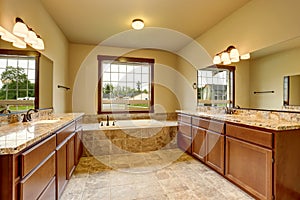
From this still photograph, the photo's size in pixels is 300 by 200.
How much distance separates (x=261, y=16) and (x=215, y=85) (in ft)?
4.54

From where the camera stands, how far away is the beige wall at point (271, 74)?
6.60 feet

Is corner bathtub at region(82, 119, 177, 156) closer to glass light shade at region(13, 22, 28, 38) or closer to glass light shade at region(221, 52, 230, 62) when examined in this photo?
glass light shade at region(221, 52, 230, 62)

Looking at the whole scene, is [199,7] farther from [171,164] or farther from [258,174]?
[171,164]

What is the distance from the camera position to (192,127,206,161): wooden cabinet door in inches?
108

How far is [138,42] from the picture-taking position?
3908 mm

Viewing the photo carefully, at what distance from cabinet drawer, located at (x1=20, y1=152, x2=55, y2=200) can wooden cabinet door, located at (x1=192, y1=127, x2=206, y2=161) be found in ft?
7.02

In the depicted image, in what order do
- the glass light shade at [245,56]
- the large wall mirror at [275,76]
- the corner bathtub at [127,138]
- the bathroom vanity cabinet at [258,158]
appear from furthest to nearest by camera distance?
the corner bathtub at [127,138] → the glass light shade at [245,56] → the large wall mirror at [275,76] → the bathroom vanity cabinet at [258,158]

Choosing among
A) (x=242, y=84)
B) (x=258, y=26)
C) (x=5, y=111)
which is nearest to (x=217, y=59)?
(x=242, y=84)

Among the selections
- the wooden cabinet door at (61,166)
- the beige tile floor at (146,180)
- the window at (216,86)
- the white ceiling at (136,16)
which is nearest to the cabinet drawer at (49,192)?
the wooden cabinet door at (61,166)

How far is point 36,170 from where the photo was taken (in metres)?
1.18

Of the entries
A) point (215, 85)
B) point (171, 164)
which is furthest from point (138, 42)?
point (171, 164)

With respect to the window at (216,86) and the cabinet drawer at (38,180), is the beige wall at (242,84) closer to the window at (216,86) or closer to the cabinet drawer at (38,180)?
the window at (216,86)

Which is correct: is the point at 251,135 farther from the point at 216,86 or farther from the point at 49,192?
the point at 49,192

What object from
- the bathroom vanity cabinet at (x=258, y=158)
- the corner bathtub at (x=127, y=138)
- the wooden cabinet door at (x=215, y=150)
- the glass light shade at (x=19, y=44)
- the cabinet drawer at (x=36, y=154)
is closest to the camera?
the cabinet drawer at (x=36, y=154)
